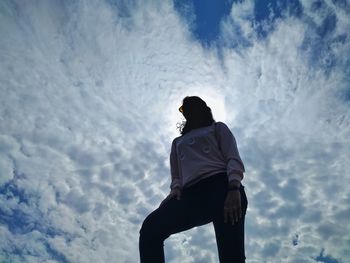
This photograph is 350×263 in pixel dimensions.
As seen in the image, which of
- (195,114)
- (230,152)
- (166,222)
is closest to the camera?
(166,222)

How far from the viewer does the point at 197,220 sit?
3389 millimetres

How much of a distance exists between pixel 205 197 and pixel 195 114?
154cm

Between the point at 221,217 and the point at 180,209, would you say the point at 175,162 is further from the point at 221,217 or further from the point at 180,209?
the point at 221,217

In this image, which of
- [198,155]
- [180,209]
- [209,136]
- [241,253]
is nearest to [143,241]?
[180,209]

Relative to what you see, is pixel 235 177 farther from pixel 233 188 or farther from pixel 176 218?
pixel 176 218

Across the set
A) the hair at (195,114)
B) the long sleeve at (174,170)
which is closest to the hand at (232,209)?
the long sleeve at (174,170)

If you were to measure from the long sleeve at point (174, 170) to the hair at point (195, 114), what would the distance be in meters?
0.36

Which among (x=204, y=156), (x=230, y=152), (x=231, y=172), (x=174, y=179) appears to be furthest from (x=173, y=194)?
(x=230, y=152)

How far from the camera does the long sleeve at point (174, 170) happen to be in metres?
3.90

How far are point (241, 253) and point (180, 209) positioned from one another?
75 cm

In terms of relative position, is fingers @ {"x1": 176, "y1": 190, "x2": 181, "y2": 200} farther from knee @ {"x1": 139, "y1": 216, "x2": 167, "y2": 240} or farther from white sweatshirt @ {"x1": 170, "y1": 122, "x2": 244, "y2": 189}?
knee @ {"x1": 139, "y1": 216, "x2": 167, "y2": 240}

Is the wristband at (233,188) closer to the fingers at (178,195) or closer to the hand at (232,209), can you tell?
the hand at (232,209)

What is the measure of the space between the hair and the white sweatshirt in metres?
0.19

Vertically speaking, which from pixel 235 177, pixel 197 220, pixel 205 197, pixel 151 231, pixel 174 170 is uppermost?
pixel 174 170
